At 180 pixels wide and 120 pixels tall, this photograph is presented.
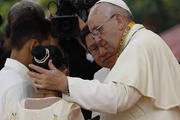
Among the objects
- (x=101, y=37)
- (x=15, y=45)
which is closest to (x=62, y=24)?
(x=15, y=45)

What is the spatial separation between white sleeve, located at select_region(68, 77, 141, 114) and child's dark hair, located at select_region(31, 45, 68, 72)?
209 mm

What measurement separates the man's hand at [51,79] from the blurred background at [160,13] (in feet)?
37.3

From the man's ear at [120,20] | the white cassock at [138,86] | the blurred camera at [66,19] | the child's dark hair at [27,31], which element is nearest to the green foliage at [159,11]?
the blurred camera at [66,19]

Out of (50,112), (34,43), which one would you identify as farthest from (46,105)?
(34,43)

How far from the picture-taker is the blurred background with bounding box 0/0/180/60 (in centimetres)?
1641

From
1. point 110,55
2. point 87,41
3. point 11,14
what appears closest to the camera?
point 110,55

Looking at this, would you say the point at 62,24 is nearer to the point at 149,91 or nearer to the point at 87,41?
the point at 87,41

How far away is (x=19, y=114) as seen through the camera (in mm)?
3352

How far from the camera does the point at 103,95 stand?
318 cm

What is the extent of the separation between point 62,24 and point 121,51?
149cm

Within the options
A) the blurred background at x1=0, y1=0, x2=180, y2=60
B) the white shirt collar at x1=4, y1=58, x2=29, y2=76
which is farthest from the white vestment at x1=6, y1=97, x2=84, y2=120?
the blurred background at x1=0, y1=0, x2=180, y2=60

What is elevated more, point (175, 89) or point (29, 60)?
point (29, 60)

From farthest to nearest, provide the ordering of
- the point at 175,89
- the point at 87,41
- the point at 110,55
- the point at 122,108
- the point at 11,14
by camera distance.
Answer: the point at 11,14, the point at 87,41, the point at 110,55, the point at 175,89, the point at 122,108

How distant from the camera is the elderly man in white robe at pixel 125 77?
3223 millimetres
